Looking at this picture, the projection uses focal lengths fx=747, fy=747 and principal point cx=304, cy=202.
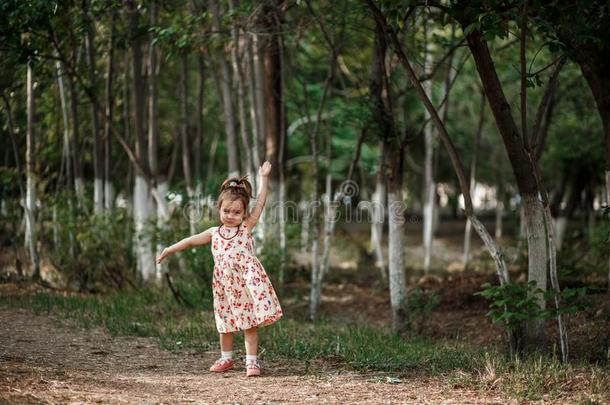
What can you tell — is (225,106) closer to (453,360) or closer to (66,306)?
(66,306)

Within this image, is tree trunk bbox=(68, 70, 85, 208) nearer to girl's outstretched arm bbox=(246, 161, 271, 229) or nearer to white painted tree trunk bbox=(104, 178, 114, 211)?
white painted tree trunk bbox=(104, 178, 114, 211)

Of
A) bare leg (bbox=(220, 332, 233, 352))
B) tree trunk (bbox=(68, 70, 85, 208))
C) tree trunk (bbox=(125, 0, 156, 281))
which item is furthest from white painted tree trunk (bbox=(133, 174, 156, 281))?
bare leg (bbox=(220, 332, 233, 352))

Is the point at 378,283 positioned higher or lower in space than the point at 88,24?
lower

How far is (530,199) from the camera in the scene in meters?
6.83

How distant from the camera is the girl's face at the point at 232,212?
622 cm

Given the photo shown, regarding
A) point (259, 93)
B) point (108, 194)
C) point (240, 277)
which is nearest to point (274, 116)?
point (259, 93)

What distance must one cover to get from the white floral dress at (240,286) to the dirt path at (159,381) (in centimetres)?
47

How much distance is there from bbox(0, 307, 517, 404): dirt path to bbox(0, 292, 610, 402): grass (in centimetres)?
30

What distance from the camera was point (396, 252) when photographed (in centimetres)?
909

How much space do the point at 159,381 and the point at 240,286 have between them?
1.01m

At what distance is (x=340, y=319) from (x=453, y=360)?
405cm

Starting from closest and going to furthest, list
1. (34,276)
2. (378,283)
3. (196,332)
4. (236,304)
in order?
(236,304), (196,332), (34,276), (378,283)

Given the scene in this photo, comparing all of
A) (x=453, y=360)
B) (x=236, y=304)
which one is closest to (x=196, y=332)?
(x=236, y=304)

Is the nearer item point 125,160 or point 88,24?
point 88,24
